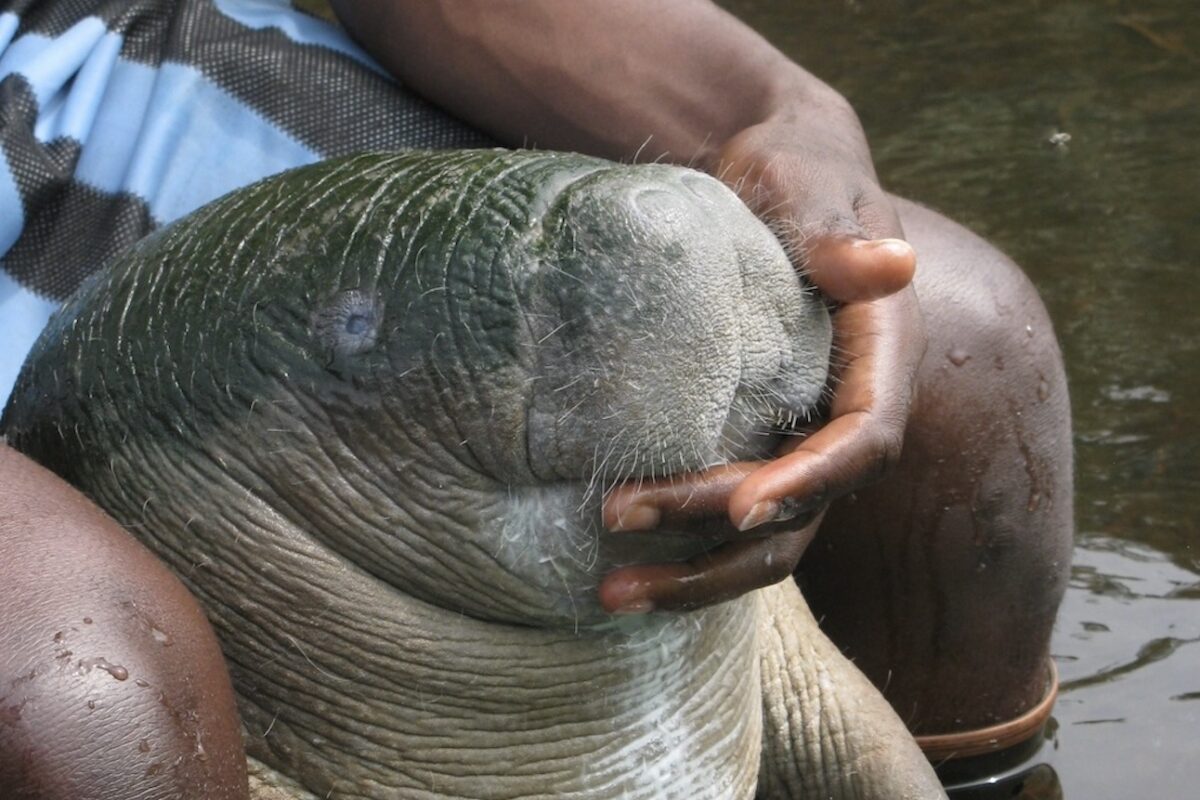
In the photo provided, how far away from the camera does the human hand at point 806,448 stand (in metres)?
1.89

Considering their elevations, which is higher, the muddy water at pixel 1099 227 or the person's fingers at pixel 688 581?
the person's fingers at pixel 688 581

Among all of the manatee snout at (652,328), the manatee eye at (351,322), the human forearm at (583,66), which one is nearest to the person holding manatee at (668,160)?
the human forearm at (583,66)

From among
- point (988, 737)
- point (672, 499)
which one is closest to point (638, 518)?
point (672, 499)

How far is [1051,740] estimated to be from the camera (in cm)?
319

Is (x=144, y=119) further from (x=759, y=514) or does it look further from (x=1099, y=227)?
(x=1099, y=227)

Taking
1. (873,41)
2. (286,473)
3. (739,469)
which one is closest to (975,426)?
(739,469)

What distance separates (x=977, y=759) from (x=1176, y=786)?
357 mm

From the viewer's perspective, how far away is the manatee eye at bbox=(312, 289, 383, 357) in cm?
197

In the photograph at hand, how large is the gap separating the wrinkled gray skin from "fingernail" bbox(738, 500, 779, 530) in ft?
0.36

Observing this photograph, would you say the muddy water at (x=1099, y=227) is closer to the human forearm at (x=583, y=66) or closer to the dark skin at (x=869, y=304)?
the dark skin at (x=869, y=304)

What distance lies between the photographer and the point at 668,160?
312 centimetres

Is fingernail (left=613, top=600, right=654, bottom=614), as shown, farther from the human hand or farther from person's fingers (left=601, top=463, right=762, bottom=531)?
person's fingers (left=601, top=463, right=762, bottom=531)

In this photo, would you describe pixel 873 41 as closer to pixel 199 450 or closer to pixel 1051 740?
pixel 1051 740

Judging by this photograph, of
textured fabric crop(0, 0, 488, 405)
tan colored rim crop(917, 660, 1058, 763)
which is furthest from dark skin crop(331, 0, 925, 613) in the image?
tan colored rim crop(917, 660, 1058, 763)
